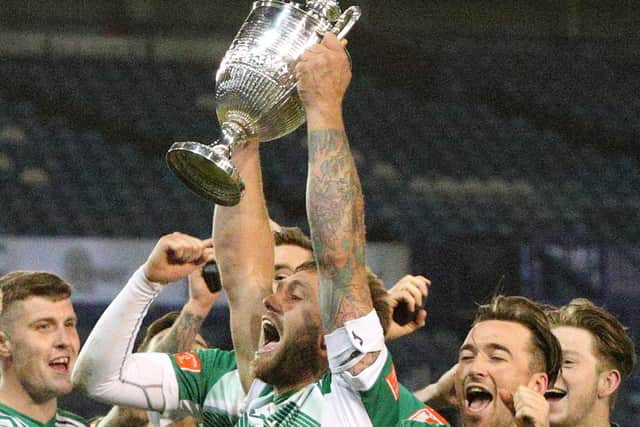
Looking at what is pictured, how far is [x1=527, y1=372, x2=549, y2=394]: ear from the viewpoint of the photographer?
2551 mm

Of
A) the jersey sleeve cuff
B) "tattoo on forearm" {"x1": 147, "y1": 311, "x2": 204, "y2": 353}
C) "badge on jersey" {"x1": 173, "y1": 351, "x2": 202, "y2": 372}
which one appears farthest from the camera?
"tattoo on forearm" {"x1": 147, "y1": 311, "x2": 204, "y2": 353}

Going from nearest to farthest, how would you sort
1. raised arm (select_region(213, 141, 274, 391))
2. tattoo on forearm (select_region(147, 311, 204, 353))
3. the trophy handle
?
1. the trophy handle
2. raised arm (select_region(213, 141, 274, 391))
3. tattoo on forearm (select_region(147, 311, 204, 353))

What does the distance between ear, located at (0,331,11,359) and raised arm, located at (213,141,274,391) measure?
605 millimetres

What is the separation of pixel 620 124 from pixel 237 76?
9.82 metres

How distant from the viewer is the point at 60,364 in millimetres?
3080

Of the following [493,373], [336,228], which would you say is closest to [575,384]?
[493,373]

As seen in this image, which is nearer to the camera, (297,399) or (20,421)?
(297,399)

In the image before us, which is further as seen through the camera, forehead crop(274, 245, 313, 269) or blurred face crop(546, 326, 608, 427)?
forehead crop(274, 245, 313, 269)

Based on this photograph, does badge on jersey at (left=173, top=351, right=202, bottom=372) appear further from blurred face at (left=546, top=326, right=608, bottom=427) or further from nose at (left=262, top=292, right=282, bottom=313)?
blurred face at (left=546, top=326, right=608, bottom=427)

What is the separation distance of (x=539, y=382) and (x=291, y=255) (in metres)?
0.93

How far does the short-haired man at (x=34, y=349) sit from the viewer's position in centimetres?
304

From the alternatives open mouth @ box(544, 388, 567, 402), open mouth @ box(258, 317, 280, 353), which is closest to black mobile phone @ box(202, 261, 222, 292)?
open mouth @ box(258, 317, 280, 353)

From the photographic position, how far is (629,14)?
13523 millimetres

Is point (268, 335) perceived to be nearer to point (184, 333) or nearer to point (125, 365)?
point (125, 365)
